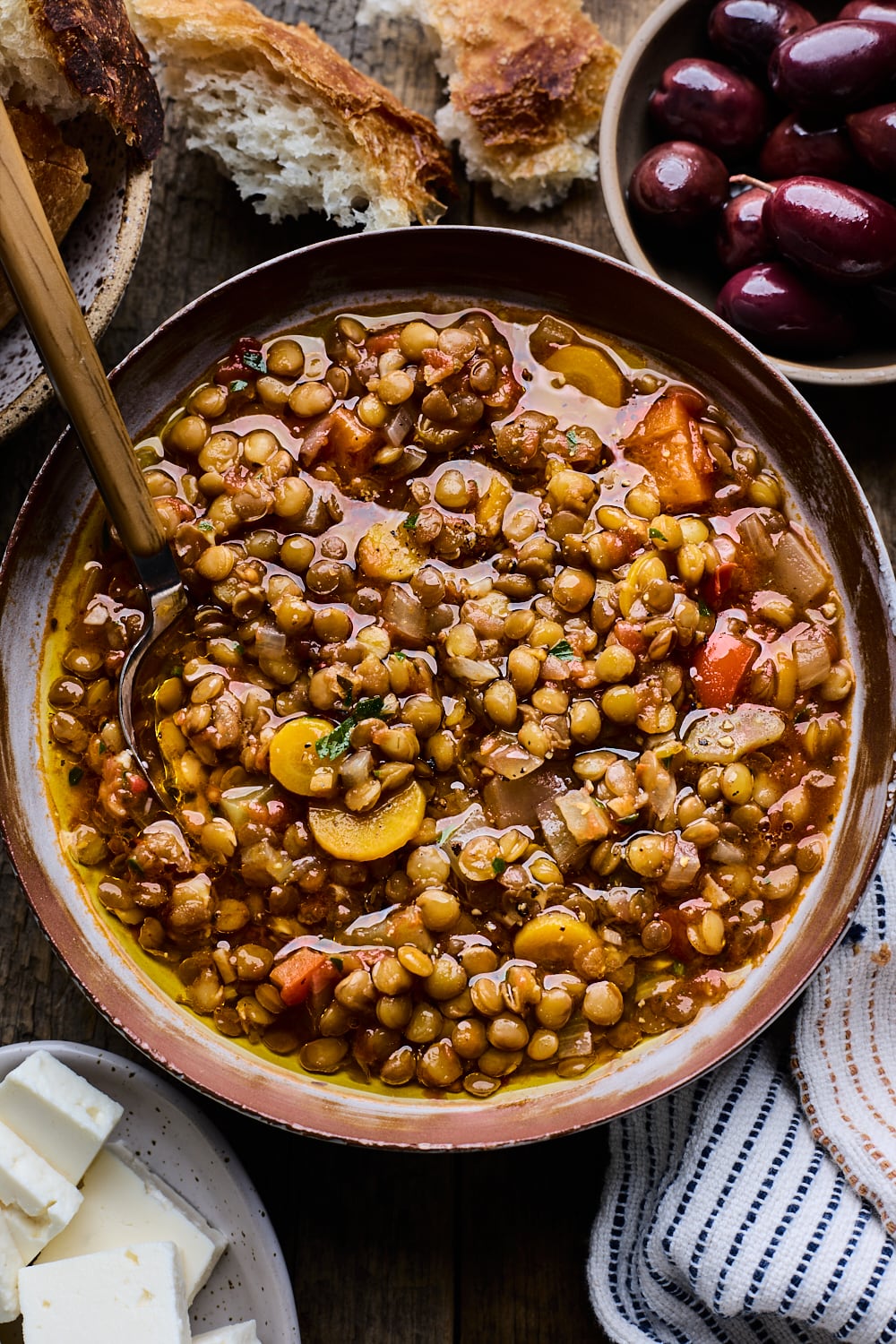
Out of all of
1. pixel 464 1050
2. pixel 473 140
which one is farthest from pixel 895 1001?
pixel 473 140

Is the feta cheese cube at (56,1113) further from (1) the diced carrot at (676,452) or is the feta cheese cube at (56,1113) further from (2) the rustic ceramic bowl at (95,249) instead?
(1) the diced carrot at (676,452)

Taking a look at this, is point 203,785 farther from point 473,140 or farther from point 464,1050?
point 473,140

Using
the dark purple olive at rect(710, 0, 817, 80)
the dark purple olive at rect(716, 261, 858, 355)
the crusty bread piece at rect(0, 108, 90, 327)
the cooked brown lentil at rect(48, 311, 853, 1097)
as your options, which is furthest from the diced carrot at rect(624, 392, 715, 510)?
the crusty bread piece at rect(0, 108, 90, 327)

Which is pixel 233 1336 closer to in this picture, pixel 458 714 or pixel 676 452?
pixel 458 714

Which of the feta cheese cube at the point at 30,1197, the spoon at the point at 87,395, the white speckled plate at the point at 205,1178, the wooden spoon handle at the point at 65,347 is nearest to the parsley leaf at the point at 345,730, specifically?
the spoon at the point at 87,395

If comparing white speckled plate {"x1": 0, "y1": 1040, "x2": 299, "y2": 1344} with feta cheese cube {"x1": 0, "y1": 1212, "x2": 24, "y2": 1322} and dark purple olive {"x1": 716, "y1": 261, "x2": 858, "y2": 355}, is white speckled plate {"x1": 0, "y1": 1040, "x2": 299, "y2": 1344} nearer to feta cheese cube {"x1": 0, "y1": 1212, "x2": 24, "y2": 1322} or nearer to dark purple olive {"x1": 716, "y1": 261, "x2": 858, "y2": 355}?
feta cheese cube {"x1": 0, "y1": 1212, "x2": 24, "y2": 1322}

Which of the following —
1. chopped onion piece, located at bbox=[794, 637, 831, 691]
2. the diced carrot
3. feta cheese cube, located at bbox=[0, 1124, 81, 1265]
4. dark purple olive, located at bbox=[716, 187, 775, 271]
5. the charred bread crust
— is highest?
the charred bread crust

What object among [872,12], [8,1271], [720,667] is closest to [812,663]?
[720,667]
